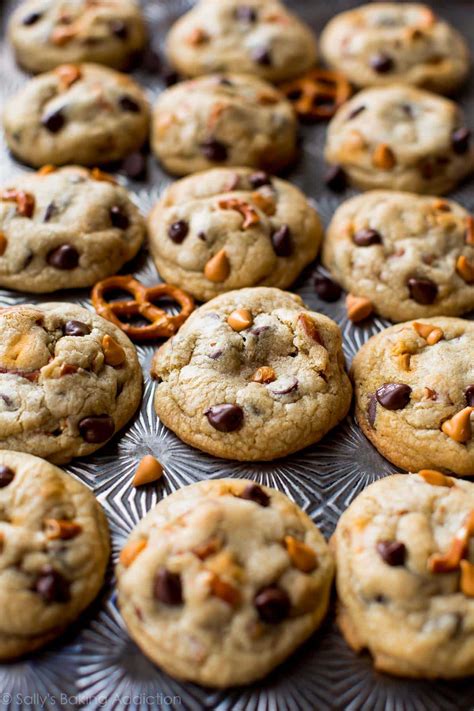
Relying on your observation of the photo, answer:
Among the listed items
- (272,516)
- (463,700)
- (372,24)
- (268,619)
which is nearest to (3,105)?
(372,24)

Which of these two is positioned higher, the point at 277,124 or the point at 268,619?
the point at 277,124

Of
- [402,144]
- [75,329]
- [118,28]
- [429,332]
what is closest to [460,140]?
[402,144]

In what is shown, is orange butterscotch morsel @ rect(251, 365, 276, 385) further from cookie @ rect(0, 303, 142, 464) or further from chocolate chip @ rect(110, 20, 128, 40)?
chocolate chip @ rect(110, 20, 128, 40)

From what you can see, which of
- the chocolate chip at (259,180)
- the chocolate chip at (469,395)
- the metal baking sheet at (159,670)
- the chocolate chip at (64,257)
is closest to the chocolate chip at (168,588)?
the metal baking sheet at (159,670)

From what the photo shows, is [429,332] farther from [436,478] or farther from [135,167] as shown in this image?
[135,167]

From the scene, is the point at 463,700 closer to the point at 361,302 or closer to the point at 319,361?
the point at 319,361

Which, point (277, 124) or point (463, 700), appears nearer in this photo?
point (463, 700)

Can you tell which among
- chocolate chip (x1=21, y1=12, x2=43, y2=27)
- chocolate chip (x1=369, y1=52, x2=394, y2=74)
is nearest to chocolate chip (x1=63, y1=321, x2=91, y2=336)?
chocolate chip (x1=21, y1=12, x2=43, y2=27)

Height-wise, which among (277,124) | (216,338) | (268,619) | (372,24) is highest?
(372,24)
